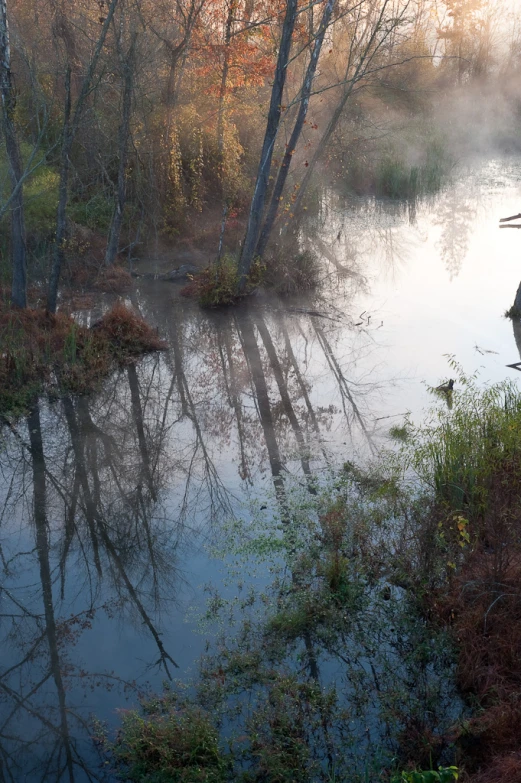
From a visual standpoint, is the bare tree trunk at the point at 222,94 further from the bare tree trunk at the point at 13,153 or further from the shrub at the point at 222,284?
the bare tree trunk at the point at 13,153

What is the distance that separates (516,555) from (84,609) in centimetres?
334

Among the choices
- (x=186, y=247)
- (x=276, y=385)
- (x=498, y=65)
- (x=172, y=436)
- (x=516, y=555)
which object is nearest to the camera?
(x=516, y=555)

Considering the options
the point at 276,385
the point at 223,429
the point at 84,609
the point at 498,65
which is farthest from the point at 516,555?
the point at 498,65

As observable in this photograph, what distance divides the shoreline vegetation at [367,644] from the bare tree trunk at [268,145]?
6.78 meters

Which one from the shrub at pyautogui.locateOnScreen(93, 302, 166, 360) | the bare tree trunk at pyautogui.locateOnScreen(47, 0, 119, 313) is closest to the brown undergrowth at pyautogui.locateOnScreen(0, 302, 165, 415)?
the shrub at pyautogui.locateOnScreen(93, 302, 166, 360)

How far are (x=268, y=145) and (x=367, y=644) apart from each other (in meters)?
9.49

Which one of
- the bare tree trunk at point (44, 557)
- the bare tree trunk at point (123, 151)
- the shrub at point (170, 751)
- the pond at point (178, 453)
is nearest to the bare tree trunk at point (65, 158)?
the bare tree trunk at point (123, 151)

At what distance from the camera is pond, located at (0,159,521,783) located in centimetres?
485

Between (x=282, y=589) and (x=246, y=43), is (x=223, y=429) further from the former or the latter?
(x=246, y=43)

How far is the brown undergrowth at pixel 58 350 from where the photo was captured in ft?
28.7

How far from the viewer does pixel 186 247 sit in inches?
620

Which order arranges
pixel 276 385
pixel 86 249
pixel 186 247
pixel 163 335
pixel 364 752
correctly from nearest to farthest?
1. pixel 364 752
2. pixel 276 385
3. pixel 163 335
4. pixel 86 249
5. pixel 186 247

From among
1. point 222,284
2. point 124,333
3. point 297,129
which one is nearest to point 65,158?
point 124,333

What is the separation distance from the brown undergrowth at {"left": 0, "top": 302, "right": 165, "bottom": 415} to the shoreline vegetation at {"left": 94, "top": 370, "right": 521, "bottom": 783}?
12.1 ft
